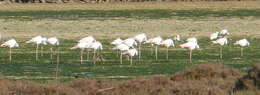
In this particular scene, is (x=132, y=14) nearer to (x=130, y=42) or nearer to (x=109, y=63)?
(x=130, y=42)

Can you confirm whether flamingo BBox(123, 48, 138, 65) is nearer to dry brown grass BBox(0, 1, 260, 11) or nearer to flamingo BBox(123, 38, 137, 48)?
flamingo BBox(123, 38, 137, 48)

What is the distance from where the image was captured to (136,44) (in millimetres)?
26375

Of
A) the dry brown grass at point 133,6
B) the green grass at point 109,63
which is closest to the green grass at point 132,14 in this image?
the dry brown grass at point 133,6

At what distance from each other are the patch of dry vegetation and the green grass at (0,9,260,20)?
27813mm

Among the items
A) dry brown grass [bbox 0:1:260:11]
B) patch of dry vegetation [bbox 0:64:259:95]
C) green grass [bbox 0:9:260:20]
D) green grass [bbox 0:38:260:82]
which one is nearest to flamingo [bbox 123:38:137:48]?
green grass [bbox 0:38:260:82]

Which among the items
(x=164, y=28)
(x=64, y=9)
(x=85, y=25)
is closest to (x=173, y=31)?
(x=164, y=28)

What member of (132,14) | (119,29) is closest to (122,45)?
(119,29)

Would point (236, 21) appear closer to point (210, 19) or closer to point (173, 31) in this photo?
point (210, 19)

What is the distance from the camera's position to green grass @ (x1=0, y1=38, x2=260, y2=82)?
2095 centimetres

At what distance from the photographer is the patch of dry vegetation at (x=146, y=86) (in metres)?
14.6

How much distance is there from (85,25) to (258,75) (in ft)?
83.2

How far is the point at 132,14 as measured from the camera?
159ft

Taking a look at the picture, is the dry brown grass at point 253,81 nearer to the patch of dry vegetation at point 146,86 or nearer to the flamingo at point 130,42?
the patch of dry vegetation at point 146,86

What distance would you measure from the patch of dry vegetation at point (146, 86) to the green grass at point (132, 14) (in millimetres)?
27813
